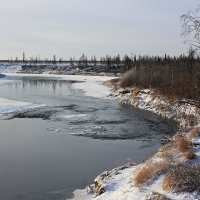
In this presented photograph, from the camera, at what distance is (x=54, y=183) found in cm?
1371

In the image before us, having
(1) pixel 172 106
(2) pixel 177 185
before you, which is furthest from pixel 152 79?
(2) pixel 177 185

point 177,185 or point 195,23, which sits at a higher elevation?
point 195,23

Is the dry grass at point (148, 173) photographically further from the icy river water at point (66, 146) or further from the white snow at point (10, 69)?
the white snow at point (10, 69)

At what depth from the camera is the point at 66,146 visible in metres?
19.3

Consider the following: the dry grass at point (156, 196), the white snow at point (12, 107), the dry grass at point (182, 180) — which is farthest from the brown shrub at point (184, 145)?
the white snow at point (12, 107)

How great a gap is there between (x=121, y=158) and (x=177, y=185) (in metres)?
7.45

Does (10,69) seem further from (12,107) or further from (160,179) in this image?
(160,179)

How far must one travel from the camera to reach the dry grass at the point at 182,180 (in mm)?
9625

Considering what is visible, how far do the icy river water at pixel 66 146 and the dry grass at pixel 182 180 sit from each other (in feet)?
12.2

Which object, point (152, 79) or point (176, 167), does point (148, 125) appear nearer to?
point (176, 167)

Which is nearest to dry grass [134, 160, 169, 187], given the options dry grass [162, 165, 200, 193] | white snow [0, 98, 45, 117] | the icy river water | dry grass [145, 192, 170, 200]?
dry grass [162, 165, 200, 193]

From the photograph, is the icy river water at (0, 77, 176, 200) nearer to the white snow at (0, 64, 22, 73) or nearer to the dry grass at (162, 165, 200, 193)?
the dry grass at (162, 165, 200, 193)

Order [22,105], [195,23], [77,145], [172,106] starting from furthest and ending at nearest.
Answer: [22,105], [172,106], [77,145], [195,23]

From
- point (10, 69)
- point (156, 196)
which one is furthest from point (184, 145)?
point (10, 69)
